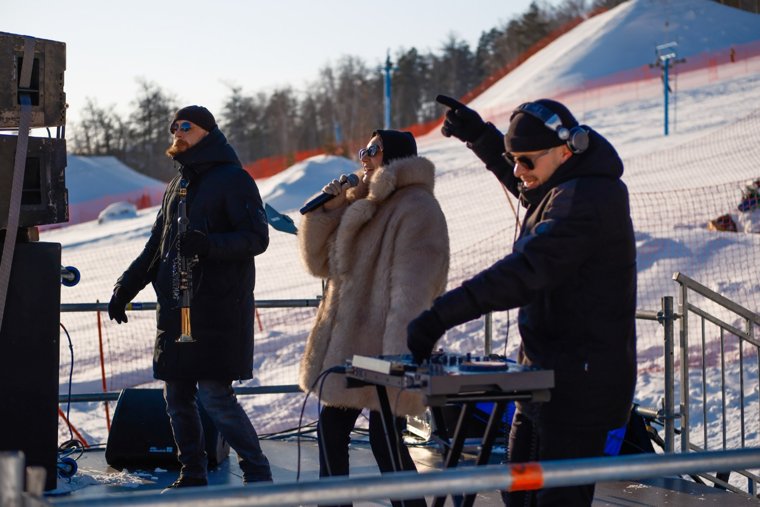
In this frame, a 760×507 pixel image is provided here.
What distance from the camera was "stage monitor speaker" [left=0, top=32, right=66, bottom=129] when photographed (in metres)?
5.07

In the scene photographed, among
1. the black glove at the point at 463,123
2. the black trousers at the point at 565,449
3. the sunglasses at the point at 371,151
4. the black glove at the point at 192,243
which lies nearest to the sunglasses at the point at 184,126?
the black glove at the point at 192,243

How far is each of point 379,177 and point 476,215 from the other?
69.5ft

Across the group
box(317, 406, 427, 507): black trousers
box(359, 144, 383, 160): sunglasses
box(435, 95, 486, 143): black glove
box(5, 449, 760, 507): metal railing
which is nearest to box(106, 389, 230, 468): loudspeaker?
box(317, 406, 427, 507): black trousers

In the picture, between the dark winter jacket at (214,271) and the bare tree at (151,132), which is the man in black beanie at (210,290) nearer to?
the dark winter jacket at (214,271)

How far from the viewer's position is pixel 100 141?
6606cm

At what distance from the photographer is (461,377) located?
3.22 metres

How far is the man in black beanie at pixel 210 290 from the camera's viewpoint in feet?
17.3

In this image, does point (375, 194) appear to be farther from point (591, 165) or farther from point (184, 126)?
point (591, 165)

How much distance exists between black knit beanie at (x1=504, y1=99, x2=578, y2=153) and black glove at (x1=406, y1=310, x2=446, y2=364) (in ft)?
2.11

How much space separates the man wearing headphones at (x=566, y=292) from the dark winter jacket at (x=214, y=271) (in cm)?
199

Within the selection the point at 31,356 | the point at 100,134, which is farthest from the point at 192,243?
the point at 100,134

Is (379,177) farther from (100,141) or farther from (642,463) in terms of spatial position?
(100,141)

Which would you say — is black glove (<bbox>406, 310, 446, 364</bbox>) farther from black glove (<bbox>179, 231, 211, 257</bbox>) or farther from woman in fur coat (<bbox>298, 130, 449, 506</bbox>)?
black glove (<bbox>179, 231, 211, 257</bbox>)

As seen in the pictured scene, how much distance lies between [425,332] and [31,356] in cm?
269
